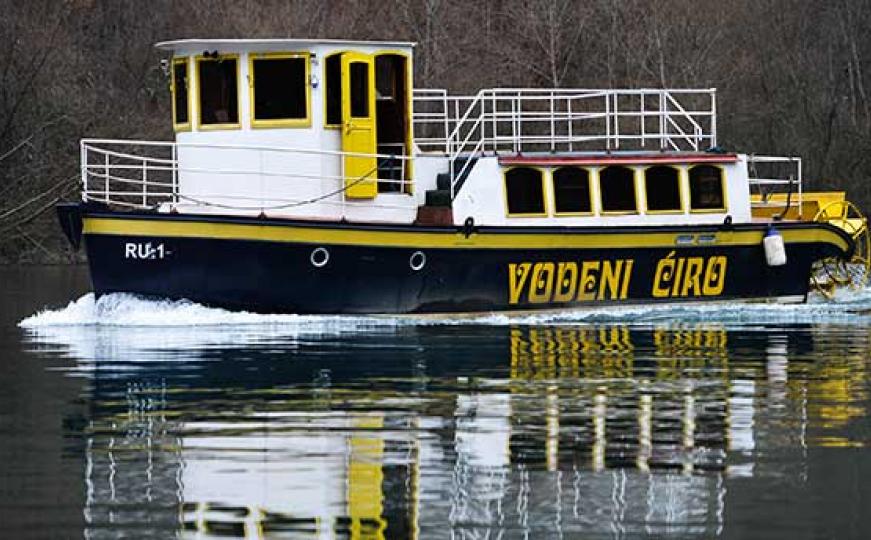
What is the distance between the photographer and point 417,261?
30.4 metres

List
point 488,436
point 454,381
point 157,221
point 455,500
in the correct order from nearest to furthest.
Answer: point 455,500 < point 488,436 < point 454,381 < point 157,221

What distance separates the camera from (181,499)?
1639 centimetres

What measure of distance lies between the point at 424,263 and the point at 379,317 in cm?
88

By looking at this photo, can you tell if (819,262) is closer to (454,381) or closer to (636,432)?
(454,381)

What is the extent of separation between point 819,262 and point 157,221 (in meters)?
10.5

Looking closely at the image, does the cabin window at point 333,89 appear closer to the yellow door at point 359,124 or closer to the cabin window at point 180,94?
the yellow door at point 359,124

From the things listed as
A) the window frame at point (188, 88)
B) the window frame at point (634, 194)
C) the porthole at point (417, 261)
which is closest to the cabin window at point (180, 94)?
the window frame at point (188, 88)

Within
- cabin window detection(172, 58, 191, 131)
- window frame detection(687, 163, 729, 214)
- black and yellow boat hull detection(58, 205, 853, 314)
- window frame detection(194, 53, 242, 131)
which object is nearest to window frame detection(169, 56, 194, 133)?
cabin window detection(172, 58, 191, 131)

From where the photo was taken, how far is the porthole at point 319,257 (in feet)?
97.5

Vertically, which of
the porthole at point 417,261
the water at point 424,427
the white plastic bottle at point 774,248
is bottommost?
the water at point 424,427

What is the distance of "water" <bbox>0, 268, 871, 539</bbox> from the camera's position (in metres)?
15.9

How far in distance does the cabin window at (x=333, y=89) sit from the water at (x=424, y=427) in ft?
8.24

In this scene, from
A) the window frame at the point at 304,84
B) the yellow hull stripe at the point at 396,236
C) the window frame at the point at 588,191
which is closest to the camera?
the yellow hull stripe at the point at 396,236

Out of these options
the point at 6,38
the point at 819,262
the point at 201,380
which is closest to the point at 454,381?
the point at 201,380
